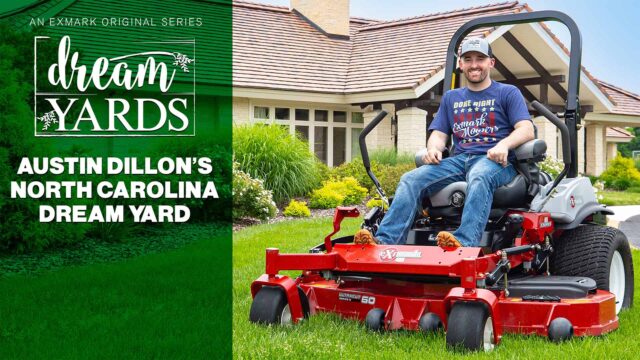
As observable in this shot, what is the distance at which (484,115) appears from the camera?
248 inches

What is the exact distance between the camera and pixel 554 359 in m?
4.80

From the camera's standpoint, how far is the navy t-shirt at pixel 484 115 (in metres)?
6.22

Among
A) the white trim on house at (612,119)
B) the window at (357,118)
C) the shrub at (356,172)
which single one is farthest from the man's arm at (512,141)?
the white trim on house at (612,119)

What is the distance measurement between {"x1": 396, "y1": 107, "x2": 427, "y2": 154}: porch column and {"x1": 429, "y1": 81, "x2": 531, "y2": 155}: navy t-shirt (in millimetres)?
13817

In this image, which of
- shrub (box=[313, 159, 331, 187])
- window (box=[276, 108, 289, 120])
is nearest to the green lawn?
shrub (box=[313, 159, 331, 187])

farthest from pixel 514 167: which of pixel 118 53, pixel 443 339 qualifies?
pixel 118 53

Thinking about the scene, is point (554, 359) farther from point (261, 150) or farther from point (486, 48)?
point (261, 150)

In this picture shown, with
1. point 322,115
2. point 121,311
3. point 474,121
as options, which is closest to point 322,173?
point 322,115

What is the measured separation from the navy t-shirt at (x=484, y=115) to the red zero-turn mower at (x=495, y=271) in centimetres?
29

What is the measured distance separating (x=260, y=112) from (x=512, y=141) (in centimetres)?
1559

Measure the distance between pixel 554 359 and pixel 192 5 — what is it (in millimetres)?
19904

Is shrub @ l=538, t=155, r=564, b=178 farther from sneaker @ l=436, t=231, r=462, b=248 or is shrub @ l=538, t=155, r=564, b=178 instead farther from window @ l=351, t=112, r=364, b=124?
sneaker @ l=436, t=231, r=462, b=248

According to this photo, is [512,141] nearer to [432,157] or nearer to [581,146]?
[432,157]

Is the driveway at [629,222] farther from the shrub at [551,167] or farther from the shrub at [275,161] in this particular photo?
the shrub at [275,161]
